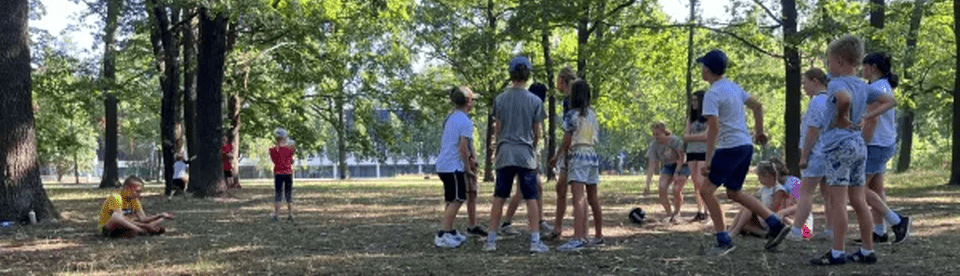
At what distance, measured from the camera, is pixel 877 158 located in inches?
324

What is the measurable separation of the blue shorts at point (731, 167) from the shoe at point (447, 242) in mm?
2507

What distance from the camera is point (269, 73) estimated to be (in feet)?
96.3

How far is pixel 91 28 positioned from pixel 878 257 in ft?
91.6

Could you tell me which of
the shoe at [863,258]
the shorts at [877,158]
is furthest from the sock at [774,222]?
the shorts at [877,158]

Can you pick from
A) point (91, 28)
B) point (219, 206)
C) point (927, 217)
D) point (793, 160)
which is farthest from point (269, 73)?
point (927, 217)

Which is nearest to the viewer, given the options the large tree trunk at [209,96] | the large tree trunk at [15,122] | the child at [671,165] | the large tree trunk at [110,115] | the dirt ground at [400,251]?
the dirt ground at [400,251]

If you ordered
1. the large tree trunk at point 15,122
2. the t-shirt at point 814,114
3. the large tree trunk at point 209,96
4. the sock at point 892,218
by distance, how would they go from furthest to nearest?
the large tree trunk at point 209,96
the large tree trunk at point 15,122
the sock at point 892,218
the t-shirt at point 814,114

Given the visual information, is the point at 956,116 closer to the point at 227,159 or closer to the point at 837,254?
the point at 837,254

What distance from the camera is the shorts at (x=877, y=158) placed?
8211 mm

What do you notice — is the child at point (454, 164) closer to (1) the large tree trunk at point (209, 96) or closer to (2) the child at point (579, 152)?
(2) the child at point (579, 152)

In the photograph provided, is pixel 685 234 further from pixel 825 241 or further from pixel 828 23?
pixel 828 23

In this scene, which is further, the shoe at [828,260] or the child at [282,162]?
the child at [282,162]

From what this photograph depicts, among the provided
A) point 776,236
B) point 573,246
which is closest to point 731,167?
point 776,236

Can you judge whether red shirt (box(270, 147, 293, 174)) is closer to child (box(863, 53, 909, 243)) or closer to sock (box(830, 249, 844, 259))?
child (box(863, 53, 909, 243))
